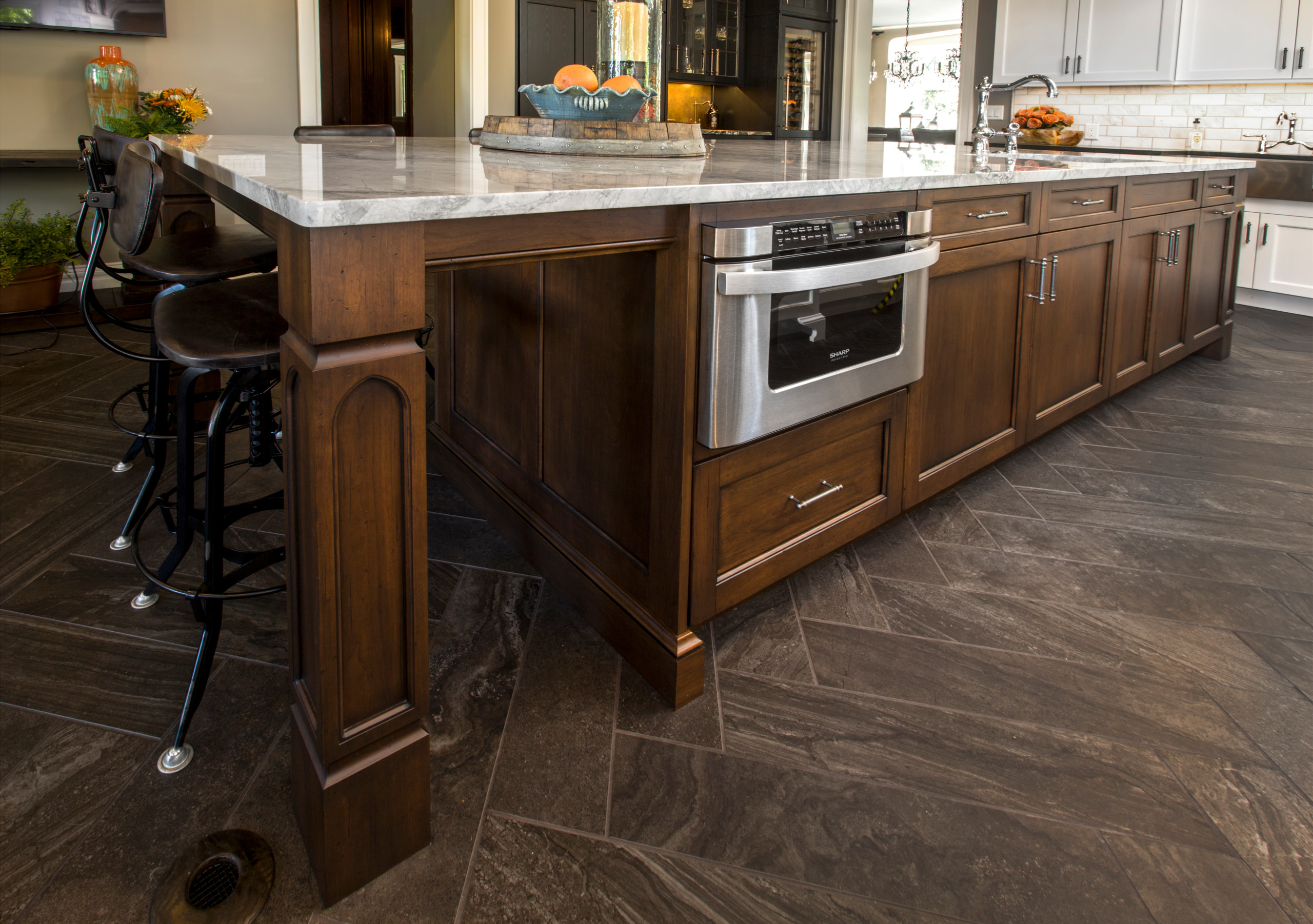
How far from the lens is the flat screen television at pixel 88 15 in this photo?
15.1 feet

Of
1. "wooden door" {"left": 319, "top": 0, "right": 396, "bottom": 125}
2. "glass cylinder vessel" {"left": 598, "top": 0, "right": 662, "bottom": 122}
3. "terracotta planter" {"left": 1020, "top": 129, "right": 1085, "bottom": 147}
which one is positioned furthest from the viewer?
"wooden door" {"left": 319, "top": 0, "right": 396, "bottom": 125}

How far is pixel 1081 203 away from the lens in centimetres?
260

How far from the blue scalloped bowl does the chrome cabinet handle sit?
3.92 feet

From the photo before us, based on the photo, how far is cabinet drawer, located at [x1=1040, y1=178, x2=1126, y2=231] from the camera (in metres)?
2.44

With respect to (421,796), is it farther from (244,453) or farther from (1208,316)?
(1208,316)

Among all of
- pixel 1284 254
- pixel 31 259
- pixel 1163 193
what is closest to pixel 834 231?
pixel 1163 193

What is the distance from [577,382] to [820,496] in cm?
56

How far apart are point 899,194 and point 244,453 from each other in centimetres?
Answer: 213

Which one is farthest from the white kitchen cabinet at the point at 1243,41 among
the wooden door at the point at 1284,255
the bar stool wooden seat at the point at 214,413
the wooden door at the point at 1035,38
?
the bar stool wooden seat at the point at 214,413

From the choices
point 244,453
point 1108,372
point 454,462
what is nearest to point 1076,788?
point 454,462

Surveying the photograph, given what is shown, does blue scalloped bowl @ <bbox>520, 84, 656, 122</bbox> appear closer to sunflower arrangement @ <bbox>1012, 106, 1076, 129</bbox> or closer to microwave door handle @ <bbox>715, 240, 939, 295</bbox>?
microwave door handle @ <bbox>715, 240, 939, 295</bbox>

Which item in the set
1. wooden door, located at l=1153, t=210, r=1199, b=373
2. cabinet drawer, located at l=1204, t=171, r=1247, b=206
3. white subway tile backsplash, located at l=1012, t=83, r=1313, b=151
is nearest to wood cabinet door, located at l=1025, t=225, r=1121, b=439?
wooden door, located at l=1153, t=210, r=1199, b=373

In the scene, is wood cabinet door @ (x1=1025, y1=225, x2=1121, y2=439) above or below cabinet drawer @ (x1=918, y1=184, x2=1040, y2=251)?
below

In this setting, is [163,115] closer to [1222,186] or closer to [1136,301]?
[1136,301]
